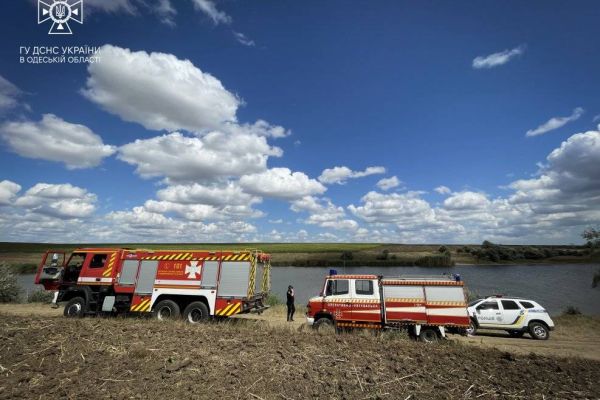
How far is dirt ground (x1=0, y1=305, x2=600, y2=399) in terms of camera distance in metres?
6.18

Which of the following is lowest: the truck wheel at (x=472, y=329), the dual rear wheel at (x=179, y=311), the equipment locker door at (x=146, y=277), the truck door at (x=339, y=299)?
the truck wheel at (x=472, y=329)

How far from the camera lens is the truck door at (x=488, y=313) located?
48.9ft

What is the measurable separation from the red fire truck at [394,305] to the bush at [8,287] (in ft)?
78.8

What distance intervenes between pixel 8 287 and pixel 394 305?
27.1 m

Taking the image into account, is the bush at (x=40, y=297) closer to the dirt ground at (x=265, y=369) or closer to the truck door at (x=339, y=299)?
the dirt ground at (x=265, y=369)

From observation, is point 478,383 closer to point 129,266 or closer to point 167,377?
point 167,377

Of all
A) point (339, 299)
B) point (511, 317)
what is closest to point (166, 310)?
point (339, 299)

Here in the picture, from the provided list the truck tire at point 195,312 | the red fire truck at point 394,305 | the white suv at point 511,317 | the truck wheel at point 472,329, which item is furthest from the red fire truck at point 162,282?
the white suv at point 511,317

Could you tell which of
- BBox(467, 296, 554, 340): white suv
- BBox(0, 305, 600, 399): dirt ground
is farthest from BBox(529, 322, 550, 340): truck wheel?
BBox(0, 305, 600, 399): dirt ground

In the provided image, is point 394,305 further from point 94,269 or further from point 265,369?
point 94,269

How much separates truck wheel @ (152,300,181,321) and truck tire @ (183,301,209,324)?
1.45ft

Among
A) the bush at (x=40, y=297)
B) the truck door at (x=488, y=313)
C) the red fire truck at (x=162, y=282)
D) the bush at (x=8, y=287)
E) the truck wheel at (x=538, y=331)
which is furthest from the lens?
the bush at (x=40, y=297)

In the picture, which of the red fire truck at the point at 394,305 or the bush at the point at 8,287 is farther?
the bush at the point at 8,287

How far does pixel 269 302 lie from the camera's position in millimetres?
23703
